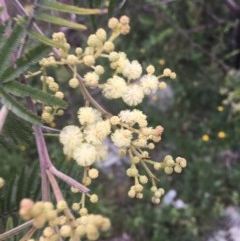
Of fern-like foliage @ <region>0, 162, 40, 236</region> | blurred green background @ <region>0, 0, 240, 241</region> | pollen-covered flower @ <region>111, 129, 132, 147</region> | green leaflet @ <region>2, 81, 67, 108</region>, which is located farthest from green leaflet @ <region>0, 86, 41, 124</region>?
blurred green background @ <region>0, 0, 240, 241</region>

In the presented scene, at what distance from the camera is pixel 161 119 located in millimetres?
2795

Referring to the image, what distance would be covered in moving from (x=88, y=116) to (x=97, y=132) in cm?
3

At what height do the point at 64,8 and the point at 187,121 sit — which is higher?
the point at 187,121

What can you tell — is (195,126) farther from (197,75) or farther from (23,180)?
(23,180)

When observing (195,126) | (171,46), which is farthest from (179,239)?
(171,46)

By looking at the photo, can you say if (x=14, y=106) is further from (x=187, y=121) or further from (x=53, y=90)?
(x=187, y=121)

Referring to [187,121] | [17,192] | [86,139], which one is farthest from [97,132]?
[187,121]

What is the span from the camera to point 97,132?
29.7 inches

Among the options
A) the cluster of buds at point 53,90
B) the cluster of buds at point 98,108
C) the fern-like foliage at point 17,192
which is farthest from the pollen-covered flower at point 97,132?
the fern-like foliage at point 17,192

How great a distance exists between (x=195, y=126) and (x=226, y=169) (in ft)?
0.92

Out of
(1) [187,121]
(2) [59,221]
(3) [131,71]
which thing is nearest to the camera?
(2) [59,221]

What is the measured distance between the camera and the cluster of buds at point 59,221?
2.04ft

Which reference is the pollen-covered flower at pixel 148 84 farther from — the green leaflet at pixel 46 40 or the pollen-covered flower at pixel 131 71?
the green leaflet at pixel 46 40

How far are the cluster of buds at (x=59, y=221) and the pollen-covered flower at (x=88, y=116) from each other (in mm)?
124
